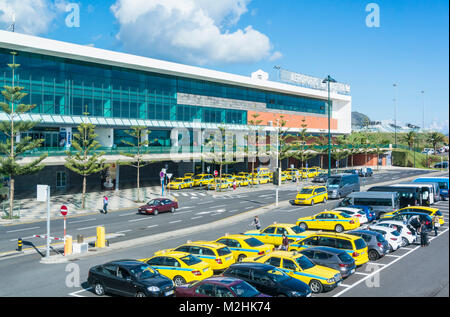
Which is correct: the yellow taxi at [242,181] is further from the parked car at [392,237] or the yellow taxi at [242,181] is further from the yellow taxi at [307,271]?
the yellow taxi at [307,271]

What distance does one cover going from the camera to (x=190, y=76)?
6550 centimetres

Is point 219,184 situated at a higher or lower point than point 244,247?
higher

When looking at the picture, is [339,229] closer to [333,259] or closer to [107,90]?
[333,259]

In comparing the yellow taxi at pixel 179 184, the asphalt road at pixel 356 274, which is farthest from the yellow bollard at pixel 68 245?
the yellow taxi at pixel 179 184

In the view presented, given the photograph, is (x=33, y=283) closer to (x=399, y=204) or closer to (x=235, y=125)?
(x=399, y=204)

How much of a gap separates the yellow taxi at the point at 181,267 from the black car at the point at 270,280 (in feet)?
5.45

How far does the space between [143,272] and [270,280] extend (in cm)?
476

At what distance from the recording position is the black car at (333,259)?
17.5 m

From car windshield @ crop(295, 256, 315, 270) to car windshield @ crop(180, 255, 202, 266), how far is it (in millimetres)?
4156

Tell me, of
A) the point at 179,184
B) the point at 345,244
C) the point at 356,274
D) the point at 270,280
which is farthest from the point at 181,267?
the point at 179,184

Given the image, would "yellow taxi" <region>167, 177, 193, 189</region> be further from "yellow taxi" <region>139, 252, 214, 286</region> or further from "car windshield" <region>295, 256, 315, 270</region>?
"car windshield" <region>295, 256, 315, 270</region>

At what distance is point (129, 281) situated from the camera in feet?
50.5
